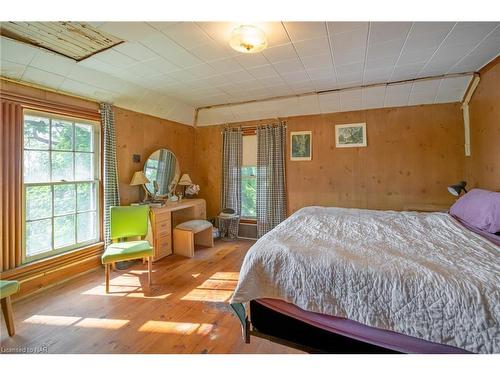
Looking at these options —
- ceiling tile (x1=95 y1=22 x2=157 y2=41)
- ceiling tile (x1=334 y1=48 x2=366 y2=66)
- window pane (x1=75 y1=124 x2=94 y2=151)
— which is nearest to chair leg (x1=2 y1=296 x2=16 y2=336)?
window pane (x1=75 y1=124 x2=94 y2=151)

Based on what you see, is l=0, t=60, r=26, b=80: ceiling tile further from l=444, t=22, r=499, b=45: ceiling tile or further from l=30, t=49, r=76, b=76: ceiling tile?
l=444, t=22, r=499, b=45: ceiling tile

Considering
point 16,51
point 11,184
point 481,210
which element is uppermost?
point 16,51

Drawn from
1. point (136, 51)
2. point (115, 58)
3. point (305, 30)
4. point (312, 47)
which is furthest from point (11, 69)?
point (312, 47)

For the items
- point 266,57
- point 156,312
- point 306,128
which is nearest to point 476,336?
point 156,312

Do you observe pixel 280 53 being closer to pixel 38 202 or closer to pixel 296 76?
pixel 296 76

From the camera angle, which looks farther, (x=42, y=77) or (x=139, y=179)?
(x=139, y=179)

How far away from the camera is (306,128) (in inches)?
148

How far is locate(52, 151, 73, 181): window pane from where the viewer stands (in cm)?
246

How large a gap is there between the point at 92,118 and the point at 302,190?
3.16 metres

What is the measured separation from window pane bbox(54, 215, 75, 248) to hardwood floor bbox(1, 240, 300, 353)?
1.47ft

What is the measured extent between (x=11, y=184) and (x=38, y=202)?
0.32 metres

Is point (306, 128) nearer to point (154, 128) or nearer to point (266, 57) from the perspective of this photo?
point (266, 57)

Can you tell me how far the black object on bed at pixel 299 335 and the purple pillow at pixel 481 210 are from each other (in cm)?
139

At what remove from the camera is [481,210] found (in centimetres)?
184
